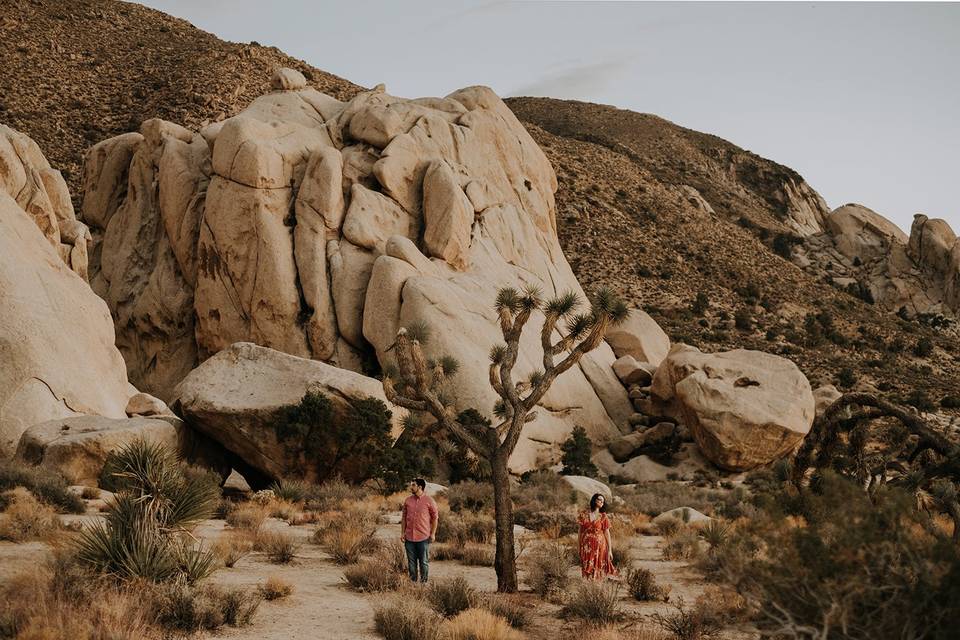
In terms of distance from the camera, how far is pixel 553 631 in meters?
10.8

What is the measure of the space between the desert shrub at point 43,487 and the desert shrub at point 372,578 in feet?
Result: 25.1

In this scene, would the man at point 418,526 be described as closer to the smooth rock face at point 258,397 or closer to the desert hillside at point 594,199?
the smooth rock face at point 258,397

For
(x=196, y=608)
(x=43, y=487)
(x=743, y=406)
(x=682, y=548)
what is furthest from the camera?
(x=743, y=406)

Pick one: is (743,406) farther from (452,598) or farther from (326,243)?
(452,598)

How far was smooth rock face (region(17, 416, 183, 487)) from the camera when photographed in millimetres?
21359

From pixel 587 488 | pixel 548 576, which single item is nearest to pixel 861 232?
pixel 587 488

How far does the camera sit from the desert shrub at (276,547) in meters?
14.4

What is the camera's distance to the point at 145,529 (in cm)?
1082

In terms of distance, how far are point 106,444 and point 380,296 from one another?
46.7 ft

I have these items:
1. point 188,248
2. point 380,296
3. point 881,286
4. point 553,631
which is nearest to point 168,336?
point 188,248

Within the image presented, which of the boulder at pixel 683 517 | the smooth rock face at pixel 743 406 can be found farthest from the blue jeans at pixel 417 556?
the smooth rock face at pixel 743 406

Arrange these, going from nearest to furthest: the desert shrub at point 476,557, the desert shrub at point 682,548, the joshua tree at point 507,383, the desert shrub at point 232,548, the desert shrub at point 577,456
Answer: the joshua tree at point 507,383
the desert shrub at point 232,548
the desert shrub at point 476,557
the desert shrub at point 682,548
the desert shrub at point 577,456

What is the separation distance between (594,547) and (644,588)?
1158 mm

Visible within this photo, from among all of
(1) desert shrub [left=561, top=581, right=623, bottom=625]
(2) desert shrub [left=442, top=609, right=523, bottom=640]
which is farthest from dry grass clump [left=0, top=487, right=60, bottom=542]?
(1) desert shrub [left=561, top=581, right=623, bottom=625]
